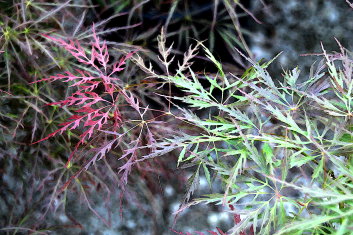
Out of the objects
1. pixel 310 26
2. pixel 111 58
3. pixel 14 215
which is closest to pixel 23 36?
pixel 111 58

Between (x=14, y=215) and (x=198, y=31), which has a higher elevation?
(x=198, y=31)

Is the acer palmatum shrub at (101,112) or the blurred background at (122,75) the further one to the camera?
the blurred background at (122,75)

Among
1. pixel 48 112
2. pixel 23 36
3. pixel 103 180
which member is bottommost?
pixel 103 180

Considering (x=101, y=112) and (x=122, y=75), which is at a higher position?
(x=101, y=112)

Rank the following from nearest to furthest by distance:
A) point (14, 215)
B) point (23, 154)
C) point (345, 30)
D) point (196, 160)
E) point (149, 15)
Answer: point (196, 160) → point (23, 154) → point (14, 215) → point (149, 15) → point (345, 30)

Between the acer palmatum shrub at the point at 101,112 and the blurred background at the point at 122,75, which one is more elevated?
the acer palmatum shrub at the point at 101,112

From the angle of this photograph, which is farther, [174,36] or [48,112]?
[174,36]

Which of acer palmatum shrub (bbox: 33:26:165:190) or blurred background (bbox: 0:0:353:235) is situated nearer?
acer palmatum shrub (bbox: 33:26:165:190)

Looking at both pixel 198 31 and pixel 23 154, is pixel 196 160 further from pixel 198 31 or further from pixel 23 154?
pixel 198 31

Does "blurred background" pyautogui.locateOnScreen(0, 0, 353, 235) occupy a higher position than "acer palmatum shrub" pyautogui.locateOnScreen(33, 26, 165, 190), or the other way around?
"acer palmatum shrub" pyautogui.locateOnScreen(33, 26, 165, 190)

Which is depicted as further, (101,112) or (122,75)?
(122,75)

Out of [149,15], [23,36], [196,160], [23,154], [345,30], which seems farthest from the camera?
[345,30]
